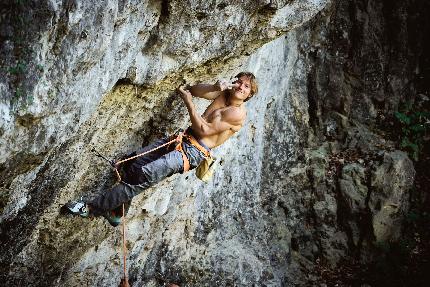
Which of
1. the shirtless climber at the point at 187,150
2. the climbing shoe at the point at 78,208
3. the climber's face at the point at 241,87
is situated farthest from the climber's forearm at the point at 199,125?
the climbing shoe at the point at 78,208

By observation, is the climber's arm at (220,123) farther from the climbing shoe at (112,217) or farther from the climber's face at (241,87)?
the climbing shoe at (112,217)

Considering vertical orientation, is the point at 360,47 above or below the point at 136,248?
above

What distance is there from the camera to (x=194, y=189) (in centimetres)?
774

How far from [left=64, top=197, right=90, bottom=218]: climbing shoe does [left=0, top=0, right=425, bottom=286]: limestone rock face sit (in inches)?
8.8

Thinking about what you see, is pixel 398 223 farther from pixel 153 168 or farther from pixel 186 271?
pixel 153 168

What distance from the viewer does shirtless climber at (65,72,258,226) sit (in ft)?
16.0

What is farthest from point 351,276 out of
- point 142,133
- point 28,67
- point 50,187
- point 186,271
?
point 28,67

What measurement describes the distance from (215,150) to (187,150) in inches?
106

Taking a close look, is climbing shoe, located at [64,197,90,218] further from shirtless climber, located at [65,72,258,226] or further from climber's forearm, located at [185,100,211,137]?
climber's forearm, located at [185,100,211,137]

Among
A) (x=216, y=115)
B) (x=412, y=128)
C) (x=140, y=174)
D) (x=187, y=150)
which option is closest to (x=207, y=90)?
(x=216, y=115)

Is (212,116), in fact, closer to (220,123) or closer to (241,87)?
(220,123)

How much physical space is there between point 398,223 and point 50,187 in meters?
7.12

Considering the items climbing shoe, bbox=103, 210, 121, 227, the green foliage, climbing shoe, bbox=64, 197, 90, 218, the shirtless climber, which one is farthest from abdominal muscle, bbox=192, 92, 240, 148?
the green foliage

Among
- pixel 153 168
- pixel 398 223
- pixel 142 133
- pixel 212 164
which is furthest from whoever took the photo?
pixel 398 223
